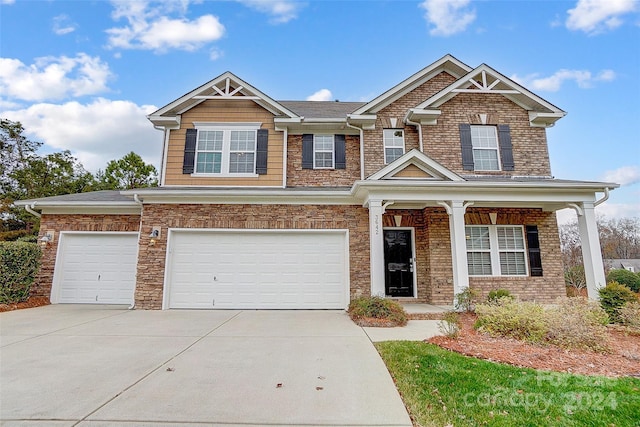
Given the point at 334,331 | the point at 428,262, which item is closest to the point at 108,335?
the point at 334,331

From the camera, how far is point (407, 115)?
10086mm

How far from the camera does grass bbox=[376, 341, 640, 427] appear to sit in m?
2.69

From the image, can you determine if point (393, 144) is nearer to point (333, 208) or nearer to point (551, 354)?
point (333, 208)

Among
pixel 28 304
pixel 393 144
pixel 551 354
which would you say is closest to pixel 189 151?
pixel 28 304

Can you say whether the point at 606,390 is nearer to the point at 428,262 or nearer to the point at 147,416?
the point at 147,416

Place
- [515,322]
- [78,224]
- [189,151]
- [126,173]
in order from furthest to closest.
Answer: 1. [126,173]
2. [189,151]
3. [78,224]
4. [515,322]

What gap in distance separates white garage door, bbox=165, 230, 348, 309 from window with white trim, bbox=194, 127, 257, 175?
2.21 m

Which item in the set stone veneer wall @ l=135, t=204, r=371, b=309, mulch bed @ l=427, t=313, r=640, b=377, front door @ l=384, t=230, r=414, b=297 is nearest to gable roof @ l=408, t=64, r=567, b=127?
front door @ l=384, t=230, r=414, b=297

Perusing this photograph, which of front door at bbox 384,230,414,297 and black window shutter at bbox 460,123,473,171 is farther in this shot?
black window shutter at bbox 460,123,473,171

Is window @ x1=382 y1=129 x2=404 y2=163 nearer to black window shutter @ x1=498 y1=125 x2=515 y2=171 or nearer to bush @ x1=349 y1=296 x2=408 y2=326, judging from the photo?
black window shutter @ x1=498 y1=125 x2=515 y2=171

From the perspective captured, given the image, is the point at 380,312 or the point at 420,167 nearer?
the point at 380,312

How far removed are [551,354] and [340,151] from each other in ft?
25.0

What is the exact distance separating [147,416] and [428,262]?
8.21 m

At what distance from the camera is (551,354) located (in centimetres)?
447
